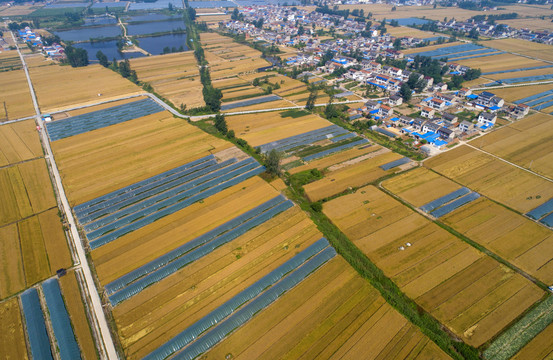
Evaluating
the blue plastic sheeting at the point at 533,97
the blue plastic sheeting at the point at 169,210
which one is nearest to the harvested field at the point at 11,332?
the blue plastic sheeting at the point at 169,210

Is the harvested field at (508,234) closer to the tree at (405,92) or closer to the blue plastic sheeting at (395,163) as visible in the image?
the blue plastic sheeting at (395,163)

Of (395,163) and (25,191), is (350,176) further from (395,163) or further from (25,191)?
(25,191)


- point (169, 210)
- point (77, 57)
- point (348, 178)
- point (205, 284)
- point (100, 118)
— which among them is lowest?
point (205, 284)

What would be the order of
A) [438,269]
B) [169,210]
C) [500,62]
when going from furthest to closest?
[500,62] → [169,210] → [438,269]

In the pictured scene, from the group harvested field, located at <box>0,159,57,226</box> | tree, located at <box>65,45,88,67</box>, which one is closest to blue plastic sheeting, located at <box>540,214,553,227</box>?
harvested field, located at <box>0,159,57,226</box>

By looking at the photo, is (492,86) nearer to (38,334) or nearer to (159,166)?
(159,166)

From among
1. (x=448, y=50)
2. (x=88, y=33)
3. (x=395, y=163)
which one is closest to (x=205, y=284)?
(x=395, y=163)
